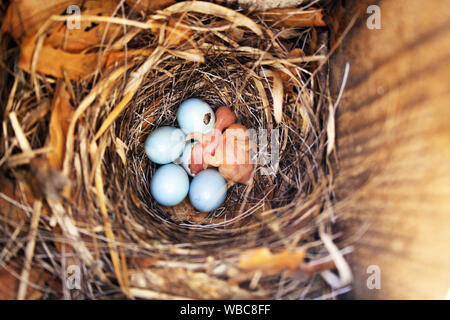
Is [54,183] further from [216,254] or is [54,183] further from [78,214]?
[216,254]

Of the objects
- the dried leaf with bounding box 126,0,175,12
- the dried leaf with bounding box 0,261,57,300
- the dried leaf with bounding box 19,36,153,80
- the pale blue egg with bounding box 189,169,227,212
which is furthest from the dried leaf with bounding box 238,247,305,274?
the dried leaf with bounding box 126,0,175,12

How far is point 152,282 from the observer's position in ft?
2.55

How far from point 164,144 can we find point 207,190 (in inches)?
8.5

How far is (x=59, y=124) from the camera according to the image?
31.9 inches

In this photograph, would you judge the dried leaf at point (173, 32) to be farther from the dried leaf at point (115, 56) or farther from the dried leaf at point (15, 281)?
the dried leaf at point (15, 281)

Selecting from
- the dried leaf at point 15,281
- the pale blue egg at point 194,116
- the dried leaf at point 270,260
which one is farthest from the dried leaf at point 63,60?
the dried leaf at point 270,260

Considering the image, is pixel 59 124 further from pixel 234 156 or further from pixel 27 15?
pixel 234 156

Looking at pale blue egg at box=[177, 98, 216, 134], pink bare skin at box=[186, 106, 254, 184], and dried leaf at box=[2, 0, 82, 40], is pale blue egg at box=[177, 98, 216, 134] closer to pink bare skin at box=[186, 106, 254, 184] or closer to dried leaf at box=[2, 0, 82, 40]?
pink bare skin at box=[186, 106, 254, 184]

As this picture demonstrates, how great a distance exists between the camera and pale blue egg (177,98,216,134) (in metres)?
1.12

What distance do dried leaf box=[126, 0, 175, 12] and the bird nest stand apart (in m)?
0.02

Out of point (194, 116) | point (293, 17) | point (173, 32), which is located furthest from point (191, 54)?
point (293, 17)
